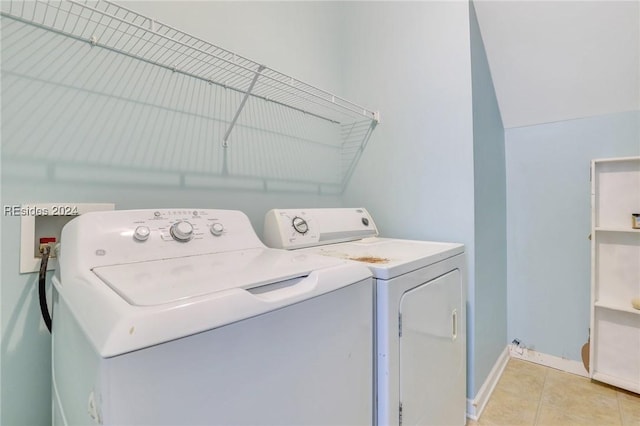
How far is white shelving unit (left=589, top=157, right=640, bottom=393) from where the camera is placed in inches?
69.5

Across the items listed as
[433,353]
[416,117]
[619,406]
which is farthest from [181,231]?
[619,406]

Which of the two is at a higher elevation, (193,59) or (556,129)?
(193,59)

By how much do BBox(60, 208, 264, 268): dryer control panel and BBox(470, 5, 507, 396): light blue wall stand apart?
1277 millimetres

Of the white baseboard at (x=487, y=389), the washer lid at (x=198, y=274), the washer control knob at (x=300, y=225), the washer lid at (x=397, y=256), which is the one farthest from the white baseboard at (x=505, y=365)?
the washer lid at (x=198, y=274)

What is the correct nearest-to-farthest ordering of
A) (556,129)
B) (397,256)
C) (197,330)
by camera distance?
1. (197,330)
2. (397,256)
3. (556,129)

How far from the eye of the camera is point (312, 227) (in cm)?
147

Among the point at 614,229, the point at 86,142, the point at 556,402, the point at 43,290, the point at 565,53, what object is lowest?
the point at 556,402

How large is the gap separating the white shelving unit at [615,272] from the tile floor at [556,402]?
11 centimetres

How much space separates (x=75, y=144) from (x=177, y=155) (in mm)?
346

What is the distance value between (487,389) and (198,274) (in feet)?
6.16

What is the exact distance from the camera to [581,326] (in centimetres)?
196

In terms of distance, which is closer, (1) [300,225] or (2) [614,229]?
(1) [300,225]

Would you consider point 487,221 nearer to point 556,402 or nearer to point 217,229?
point 556,402

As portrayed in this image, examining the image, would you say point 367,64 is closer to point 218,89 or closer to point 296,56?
point 296,56
